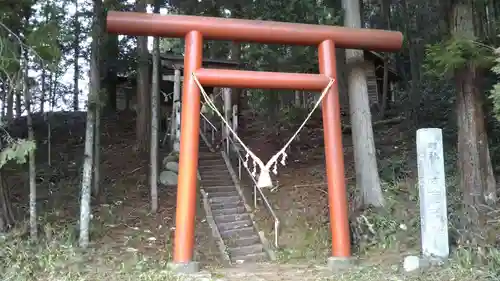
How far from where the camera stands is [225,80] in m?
7.49

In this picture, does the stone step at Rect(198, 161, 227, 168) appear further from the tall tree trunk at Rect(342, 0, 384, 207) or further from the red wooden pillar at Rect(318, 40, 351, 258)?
the red wooden pillar at Rect(318, 40, 351, 258)

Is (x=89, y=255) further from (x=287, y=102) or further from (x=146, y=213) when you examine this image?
(x=287, y=102)

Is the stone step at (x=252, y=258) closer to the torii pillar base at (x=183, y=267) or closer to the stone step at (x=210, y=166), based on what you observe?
the torii pillar base at (x=183, y=267)

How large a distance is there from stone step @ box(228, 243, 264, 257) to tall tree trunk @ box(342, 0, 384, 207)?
223 centimetres

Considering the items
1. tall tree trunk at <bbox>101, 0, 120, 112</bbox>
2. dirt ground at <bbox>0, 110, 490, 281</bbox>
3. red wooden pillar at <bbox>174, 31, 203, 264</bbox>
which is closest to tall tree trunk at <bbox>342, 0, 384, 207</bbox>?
dirt ground at <bbox>0, 110, 490, 281</bbox>

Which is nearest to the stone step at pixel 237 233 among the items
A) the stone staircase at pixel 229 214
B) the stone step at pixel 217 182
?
the stone staircase at pixel 229 214

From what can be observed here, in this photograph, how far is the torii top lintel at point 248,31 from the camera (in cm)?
734

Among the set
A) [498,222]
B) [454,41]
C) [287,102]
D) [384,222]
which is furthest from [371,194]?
[287,102]

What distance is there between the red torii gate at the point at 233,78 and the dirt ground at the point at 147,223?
77cm

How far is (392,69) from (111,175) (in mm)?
14651

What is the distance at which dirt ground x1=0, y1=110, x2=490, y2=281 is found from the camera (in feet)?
22.2

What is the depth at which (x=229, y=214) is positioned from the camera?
10211mm

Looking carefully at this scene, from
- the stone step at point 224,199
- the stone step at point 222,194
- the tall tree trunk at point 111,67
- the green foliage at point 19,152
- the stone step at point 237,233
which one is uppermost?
the tall tree trunk at point 111,67

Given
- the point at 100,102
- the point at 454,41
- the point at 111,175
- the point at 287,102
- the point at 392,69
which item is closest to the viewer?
the point at 454,41
